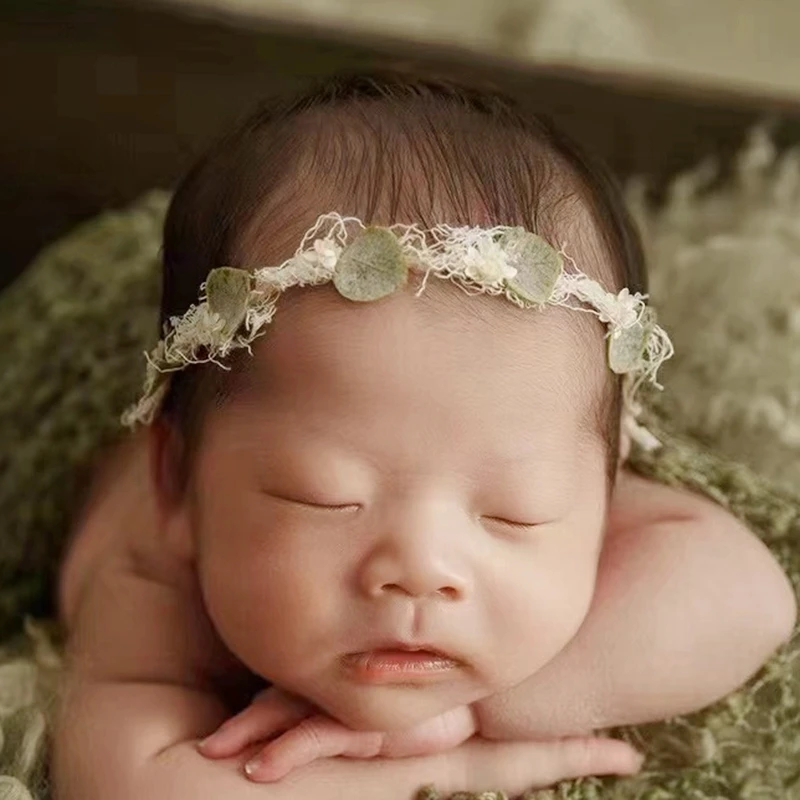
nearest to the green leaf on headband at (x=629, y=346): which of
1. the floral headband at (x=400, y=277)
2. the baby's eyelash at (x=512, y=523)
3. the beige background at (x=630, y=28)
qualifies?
the floral headband at (x=400, y=277)

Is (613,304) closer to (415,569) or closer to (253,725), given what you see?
(415,569)

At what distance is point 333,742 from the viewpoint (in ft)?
2.83

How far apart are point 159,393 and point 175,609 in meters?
0.16

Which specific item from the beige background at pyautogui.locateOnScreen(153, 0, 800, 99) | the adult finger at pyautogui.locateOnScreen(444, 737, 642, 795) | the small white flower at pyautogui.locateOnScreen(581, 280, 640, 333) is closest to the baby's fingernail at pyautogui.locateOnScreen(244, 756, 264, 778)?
the adult finger at pyautogui.locateOnScreen(444, 737, 642, 795)

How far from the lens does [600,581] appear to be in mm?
949

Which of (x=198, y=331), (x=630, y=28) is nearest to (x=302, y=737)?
(x=198, y=331)

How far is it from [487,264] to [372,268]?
6cm

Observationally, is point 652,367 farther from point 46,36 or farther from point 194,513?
point 46,36

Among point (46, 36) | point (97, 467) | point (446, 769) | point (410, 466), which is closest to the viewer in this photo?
point (410, 466)

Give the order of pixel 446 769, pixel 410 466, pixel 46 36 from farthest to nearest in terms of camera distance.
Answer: pixel 46 36, pixel 446 769, pixel 410 466

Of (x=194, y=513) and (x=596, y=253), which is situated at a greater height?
(x=596, y=253)

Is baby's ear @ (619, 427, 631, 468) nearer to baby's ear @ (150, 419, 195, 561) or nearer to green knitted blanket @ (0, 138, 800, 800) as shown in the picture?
green knitted blanket @ (0, 138, 800, 800)

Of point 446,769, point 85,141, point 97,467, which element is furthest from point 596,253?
point 85,141

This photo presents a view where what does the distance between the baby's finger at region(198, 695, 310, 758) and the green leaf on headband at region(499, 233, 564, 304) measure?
0.97ft
